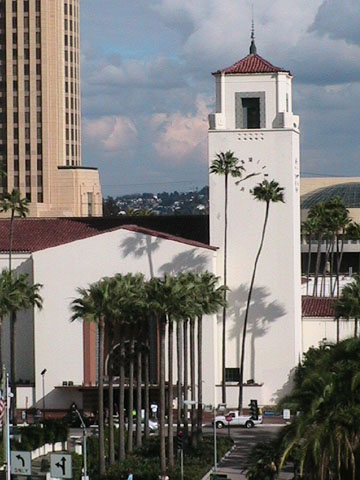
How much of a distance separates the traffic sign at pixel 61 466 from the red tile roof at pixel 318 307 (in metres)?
42.3

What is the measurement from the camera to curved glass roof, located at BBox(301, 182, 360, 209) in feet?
552

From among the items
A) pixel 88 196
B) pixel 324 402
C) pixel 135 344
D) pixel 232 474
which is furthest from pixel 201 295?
pixel 88 196

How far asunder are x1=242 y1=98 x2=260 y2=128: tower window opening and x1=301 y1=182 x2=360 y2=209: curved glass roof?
70.0m

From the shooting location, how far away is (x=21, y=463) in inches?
2438

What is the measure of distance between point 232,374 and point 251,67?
19549mm

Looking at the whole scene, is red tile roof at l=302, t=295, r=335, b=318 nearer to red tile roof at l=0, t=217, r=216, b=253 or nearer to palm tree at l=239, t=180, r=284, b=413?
palm tree at l=239, t=180, r=284, b=413

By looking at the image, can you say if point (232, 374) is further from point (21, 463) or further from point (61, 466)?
point (61, 466)

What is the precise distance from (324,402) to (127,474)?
74.0 feet

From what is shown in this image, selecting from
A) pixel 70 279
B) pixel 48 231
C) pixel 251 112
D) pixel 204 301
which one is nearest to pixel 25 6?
pixel 48 231

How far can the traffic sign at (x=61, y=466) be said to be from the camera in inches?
2357

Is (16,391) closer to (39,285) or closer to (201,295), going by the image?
(39,285)

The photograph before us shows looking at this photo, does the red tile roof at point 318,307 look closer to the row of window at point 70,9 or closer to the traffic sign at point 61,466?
the traffic sign at point 61,466

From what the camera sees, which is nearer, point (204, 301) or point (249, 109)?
point (204, 301)

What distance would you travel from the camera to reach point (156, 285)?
244ft
